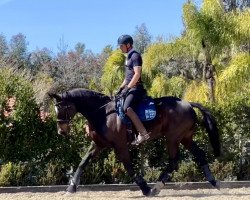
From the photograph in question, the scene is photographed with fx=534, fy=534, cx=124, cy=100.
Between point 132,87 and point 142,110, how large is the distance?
0.45 metres

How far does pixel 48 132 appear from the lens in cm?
1152

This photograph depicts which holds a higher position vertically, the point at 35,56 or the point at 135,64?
the point at 35,56

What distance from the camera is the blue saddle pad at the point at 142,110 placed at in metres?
9.21

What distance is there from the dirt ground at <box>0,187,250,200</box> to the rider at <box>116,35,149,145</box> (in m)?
1.14

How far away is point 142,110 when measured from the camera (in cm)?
923

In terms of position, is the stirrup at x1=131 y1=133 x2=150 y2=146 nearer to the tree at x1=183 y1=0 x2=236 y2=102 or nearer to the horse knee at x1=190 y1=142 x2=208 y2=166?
the horse knee at x1=190 y1=142 x2=208 y2=166

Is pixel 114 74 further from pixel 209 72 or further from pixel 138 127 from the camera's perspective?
pixel 138 127

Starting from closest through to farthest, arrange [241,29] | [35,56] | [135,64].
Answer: [135,64]
[241,29]
[35,56]

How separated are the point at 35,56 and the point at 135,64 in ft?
160

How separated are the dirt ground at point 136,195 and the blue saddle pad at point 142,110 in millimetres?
1371

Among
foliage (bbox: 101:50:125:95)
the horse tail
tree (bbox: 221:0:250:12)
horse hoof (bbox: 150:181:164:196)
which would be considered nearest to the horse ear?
horse hoof (bbox: 150:181:164:196)

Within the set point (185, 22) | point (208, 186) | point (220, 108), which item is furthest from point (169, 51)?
point (208, 186)

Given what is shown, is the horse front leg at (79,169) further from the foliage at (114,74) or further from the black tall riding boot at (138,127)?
the foliage at (114,74)

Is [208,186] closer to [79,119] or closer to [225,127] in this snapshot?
[225,127]
